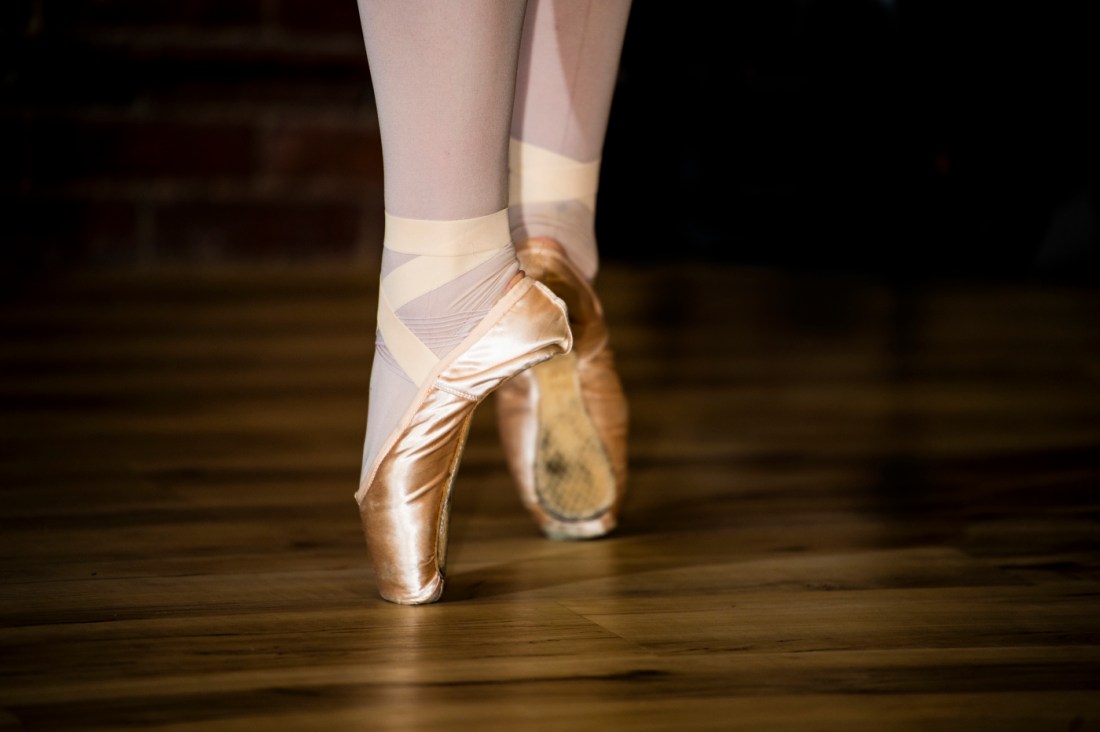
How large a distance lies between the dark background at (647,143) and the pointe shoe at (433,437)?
1590 mm

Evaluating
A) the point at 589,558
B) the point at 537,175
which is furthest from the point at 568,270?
the point at 589,558

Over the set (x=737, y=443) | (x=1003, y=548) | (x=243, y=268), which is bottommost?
(x=243, y=268)

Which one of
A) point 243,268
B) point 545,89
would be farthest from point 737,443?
point 243,268

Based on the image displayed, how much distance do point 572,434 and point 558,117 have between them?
0.22 metres

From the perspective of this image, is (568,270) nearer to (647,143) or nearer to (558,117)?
(558,117)

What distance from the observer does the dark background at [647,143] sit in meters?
2.19

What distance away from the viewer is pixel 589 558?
836 mm

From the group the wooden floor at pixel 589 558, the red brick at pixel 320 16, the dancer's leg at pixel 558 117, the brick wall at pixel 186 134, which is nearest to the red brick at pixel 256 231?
the brick wall at pixel 186 134

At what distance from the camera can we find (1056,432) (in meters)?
1.25

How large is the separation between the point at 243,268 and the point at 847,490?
1765mm

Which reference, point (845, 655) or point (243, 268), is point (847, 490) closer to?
point (845, 655)

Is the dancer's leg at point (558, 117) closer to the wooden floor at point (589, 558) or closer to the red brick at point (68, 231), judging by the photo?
the wooden floor at point (589, 558)

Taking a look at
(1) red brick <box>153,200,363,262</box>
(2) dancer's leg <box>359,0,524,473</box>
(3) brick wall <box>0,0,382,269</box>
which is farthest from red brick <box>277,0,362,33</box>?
(2) dancer's leg <box>359,0,524,473</box>

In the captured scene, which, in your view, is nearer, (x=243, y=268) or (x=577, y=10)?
(x=577, y=10)
